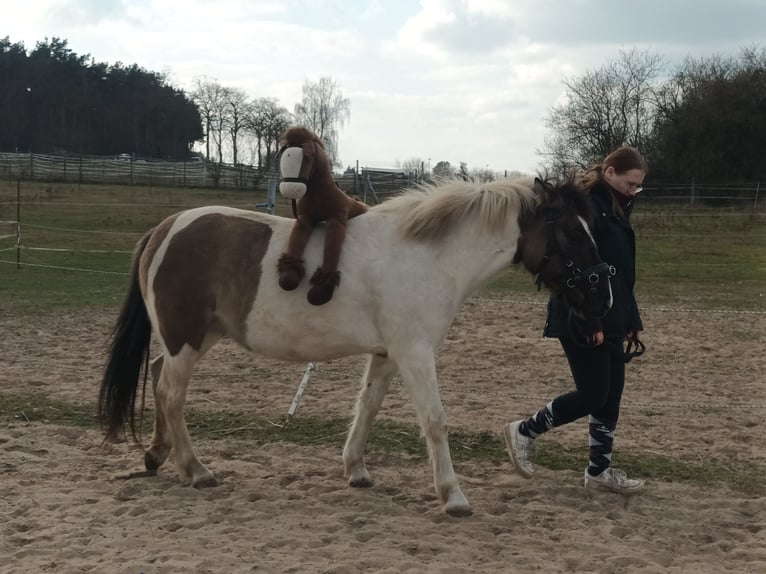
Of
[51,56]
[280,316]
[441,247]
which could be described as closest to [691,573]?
[441,247]

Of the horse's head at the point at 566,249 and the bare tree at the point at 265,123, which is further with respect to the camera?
the bare tree at the point at 265,123

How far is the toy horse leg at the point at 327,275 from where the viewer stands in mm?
3938

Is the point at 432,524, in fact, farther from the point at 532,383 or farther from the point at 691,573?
the point at 532,383

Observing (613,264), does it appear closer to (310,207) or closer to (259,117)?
(310,207)

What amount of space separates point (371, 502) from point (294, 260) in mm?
1436

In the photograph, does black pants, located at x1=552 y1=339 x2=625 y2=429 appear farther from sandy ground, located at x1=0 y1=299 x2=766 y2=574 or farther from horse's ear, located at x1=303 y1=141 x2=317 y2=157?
horse's ear, located at x1=303 y1=141 x2=317 y2=157

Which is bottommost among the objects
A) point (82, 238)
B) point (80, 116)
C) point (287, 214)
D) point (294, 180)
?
point (82, 238)

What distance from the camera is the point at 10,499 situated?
13.0 feet

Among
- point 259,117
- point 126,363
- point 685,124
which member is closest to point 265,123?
point 259,117

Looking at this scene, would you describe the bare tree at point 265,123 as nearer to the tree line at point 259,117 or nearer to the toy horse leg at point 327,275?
the tree line at point 259,117

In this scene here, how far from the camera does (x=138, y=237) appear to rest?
1956 cm

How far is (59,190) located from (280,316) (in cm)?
2679

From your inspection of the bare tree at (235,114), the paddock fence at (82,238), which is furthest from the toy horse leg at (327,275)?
the bare tree at (235,114)

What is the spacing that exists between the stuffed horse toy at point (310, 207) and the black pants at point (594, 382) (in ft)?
4.57
